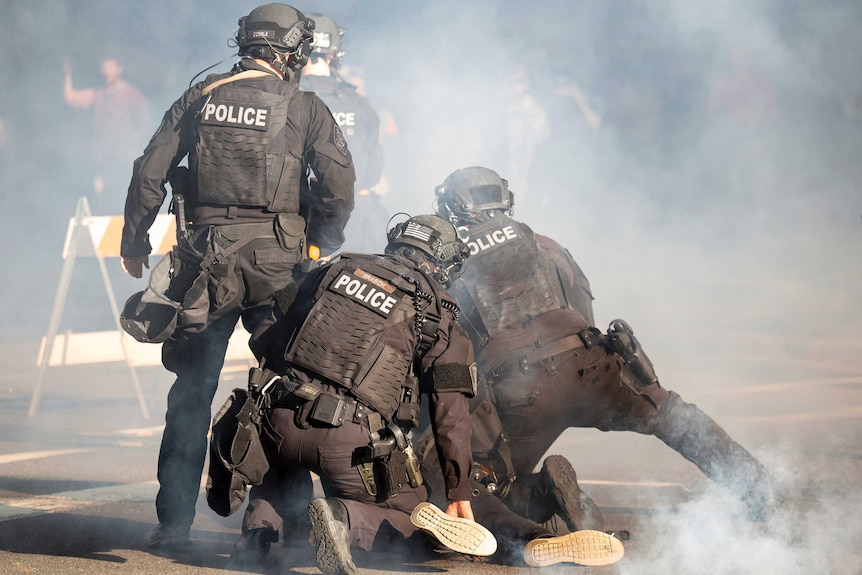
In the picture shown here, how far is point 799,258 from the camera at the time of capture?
42.8 feet

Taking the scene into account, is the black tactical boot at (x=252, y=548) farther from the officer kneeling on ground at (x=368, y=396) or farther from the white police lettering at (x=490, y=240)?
the white police lettering at (x=490, y=240)

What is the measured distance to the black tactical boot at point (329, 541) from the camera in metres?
→ 3.00

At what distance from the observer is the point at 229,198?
12.6 feet

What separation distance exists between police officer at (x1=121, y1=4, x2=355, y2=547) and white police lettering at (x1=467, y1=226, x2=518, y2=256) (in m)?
0.53

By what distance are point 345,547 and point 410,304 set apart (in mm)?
752

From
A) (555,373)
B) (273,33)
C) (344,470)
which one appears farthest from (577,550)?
(273,33)

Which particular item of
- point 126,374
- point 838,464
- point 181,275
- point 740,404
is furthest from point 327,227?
point 126,374

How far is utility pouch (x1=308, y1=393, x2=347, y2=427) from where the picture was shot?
321 centimetres

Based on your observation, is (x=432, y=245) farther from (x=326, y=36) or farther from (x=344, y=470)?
(x=326, y=36)

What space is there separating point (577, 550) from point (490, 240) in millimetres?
1355

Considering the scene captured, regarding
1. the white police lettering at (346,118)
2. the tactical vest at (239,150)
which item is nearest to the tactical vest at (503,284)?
the tactical vest at (239,150)

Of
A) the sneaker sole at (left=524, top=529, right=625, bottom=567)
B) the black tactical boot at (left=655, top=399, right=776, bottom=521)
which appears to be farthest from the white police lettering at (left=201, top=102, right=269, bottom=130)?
the black tactical boot at (left=655, top=399, right=776, bottom=521)

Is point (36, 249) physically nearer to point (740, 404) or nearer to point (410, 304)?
point (740, 404)

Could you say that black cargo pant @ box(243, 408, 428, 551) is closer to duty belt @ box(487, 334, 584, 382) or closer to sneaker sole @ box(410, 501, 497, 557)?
sneaker sole @ box(410, 501, 497, 557)
